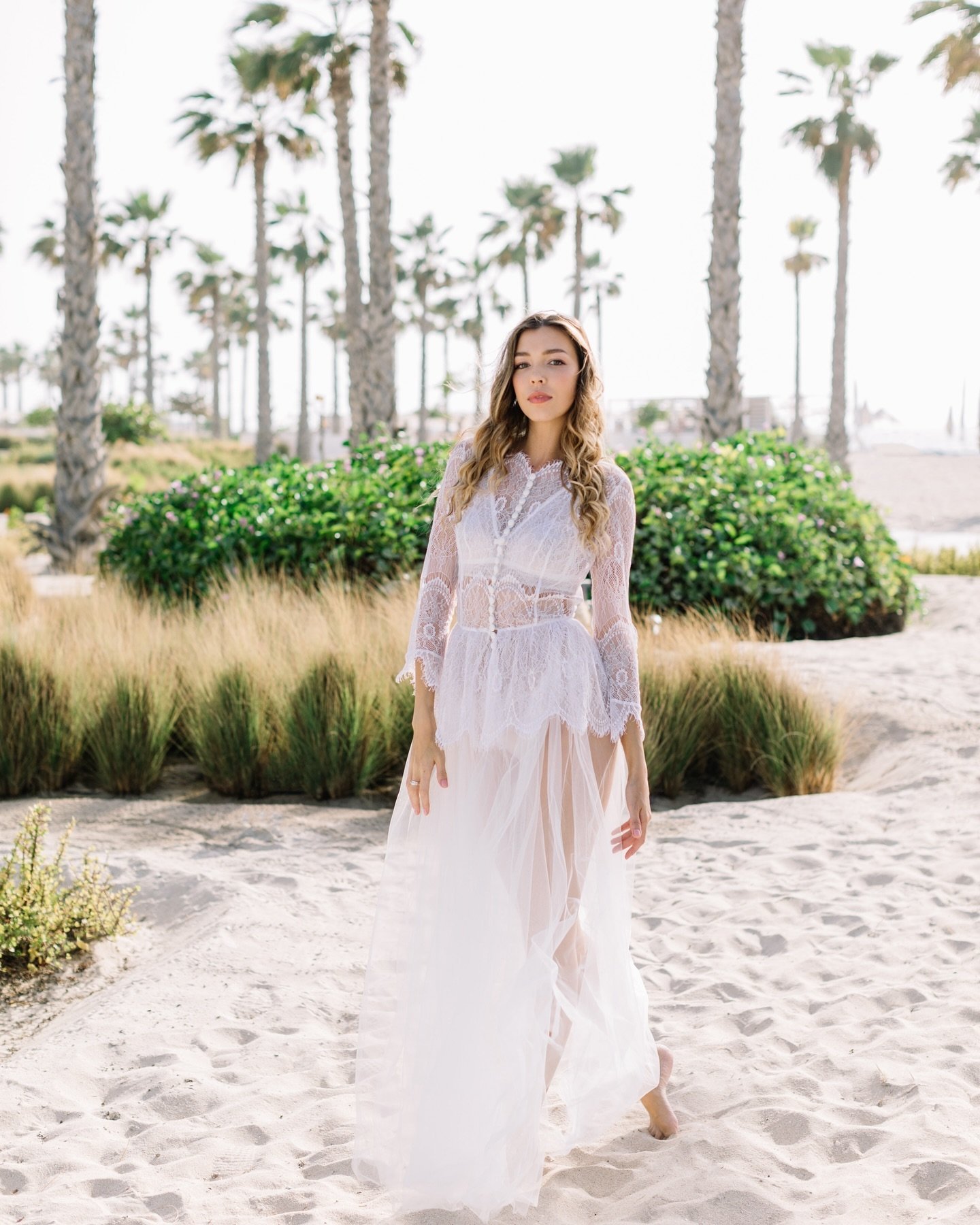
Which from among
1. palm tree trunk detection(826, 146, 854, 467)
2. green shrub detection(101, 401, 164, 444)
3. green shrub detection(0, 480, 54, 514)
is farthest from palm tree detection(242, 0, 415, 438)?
green shrub detection(101, 401, 164, 444)

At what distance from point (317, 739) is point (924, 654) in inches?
196

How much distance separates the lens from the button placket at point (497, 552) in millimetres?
2977

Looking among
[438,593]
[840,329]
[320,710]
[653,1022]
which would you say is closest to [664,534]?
[320,710]

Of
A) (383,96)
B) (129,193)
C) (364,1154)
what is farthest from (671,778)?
(129,193)

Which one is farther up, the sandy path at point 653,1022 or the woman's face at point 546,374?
the woman's face at point 546,374

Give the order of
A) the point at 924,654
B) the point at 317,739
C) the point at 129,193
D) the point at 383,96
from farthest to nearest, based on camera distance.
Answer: the point at 129,193, the point at 383,96, the point at 924,654, the point at 317,739

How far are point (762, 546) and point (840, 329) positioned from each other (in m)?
17.5

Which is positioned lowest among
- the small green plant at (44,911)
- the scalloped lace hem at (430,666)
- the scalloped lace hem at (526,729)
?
the small green plant at (44,911)

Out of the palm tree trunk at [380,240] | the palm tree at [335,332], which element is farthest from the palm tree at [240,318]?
the palm tree trunk at [380,240]

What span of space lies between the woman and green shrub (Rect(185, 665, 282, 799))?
3688 millimetres

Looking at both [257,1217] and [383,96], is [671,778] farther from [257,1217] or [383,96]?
[383,96]

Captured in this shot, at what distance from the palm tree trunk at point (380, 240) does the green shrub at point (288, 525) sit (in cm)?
326

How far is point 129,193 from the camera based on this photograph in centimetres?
4088

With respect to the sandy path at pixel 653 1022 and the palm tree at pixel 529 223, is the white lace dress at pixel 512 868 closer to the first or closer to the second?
the sandy path at pixel 653 1022
